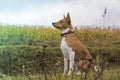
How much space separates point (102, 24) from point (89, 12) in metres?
0.17

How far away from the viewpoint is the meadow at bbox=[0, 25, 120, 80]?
119 inches

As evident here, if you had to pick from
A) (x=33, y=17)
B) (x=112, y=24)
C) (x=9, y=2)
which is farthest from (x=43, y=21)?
(x=112, y=24)

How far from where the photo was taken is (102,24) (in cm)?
314

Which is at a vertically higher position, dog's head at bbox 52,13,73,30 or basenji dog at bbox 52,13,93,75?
dog's head at bbox 52,13,73,30

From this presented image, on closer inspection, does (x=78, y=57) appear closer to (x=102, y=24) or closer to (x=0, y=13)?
(x=102, y=24)

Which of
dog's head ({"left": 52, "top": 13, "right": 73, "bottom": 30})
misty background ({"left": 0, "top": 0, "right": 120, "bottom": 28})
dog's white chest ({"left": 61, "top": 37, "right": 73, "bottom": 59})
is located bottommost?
dog's white chest ({"left": 61, "top": 37, "right": 73, "bottom": 59})

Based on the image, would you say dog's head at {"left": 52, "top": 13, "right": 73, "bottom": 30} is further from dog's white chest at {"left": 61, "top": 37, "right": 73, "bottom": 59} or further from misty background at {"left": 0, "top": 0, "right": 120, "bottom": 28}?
dog's white chest at {"left": 61, "top": 37, "right": 73, "bottom": 59}

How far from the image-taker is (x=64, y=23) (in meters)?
3.00

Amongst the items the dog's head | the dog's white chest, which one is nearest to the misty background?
the dog's head

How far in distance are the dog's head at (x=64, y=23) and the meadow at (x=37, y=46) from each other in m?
0.07

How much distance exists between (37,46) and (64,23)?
11.7 inches

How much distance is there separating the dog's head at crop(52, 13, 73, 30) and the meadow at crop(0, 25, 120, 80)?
0.07 meters

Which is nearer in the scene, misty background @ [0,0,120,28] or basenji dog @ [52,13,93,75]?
misty background @ [0,0,120,28]

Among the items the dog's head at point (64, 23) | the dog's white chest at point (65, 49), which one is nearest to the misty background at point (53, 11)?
the dog's head at point (64, 23)
